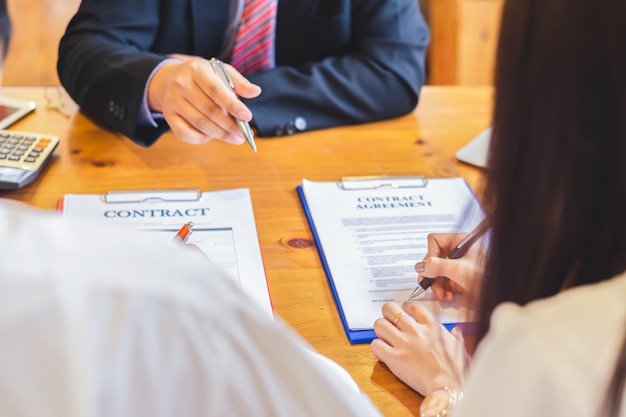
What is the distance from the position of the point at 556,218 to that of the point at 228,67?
73cm

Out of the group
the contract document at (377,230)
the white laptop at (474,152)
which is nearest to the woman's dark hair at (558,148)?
the contract document at (377,230)

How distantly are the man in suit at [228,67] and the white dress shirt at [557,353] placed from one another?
0.67 m

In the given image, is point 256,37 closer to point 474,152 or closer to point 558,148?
point 474,152

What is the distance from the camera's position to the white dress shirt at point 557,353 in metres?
0.46

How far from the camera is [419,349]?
813 millimetres

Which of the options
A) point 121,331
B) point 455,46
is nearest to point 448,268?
point 121,331

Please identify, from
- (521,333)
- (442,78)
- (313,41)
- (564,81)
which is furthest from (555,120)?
(442,78)

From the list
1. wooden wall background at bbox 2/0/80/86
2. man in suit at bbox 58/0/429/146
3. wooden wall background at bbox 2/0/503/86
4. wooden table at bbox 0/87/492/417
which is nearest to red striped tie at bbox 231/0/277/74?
man in suit at bbox 58/0/429/146

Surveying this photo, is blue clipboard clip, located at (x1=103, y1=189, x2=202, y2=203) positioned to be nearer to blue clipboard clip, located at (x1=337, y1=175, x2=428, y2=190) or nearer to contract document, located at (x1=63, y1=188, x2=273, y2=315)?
contract document, located at (x1=63, y1=188, x2=273, y2=315)

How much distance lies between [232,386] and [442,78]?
2.19 metres

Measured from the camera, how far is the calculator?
1.09 m

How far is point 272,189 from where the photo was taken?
3.78ft

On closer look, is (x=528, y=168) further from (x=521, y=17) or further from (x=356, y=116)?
(x=356, y=116)

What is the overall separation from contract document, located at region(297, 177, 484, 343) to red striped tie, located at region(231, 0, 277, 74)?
→ 0.44 m
